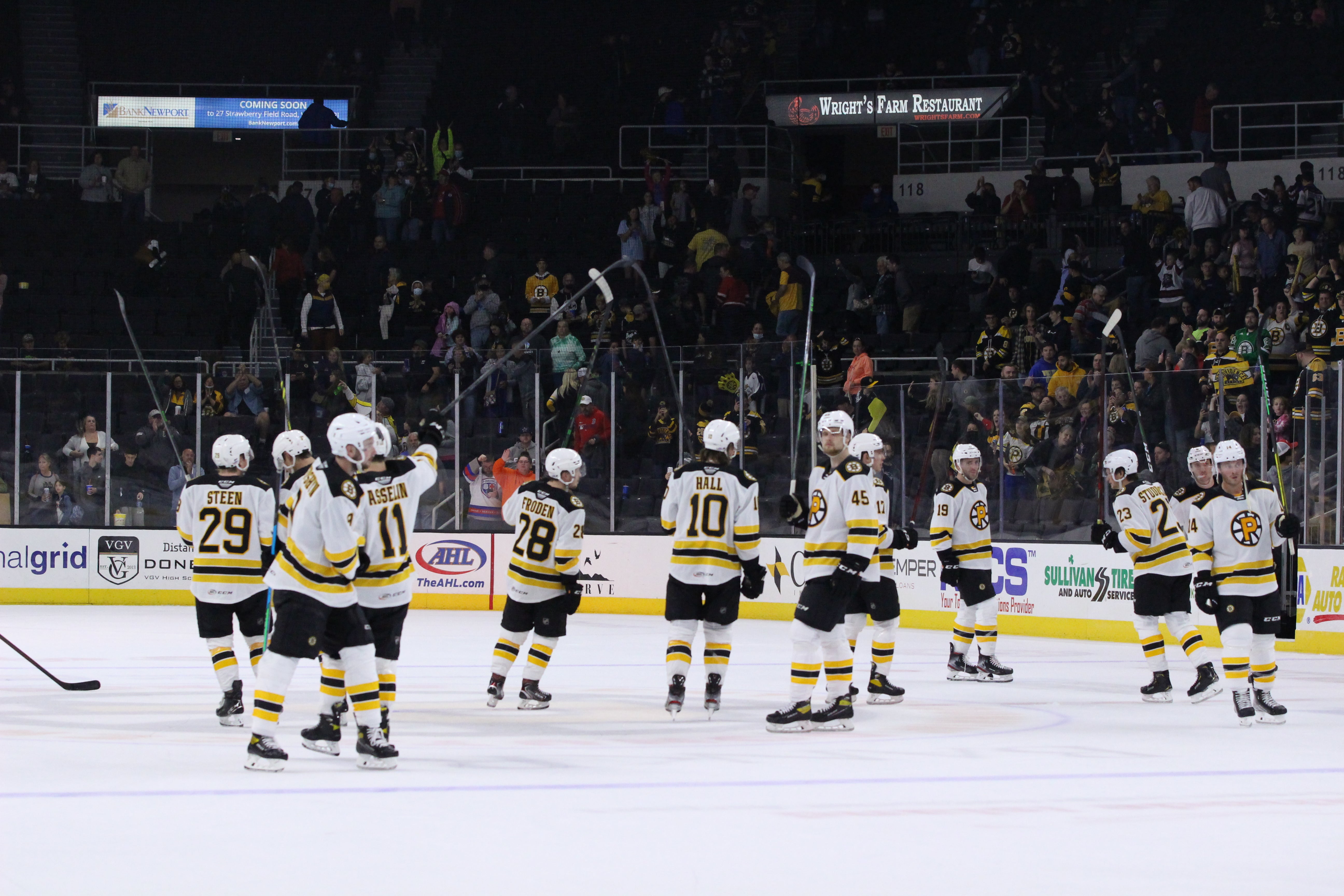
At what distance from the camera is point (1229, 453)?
30.1ft

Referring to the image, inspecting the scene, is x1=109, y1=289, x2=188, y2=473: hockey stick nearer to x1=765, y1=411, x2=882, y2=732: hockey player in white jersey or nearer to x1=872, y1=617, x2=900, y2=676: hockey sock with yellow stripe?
x1=872, y1=617, x2=900, y2=676: hockey sock with yellow stripe

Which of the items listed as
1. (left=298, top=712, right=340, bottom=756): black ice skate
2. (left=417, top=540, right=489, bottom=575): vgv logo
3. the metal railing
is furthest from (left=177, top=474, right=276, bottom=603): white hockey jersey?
the metal railing

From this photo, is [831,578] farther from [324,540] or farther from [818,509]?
[324,540]

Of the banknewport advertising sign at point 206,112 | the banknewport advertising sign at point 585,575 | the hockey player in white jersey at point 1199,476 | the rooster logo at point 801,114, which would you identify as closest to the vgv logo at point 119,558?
the banknewport advertising sign at point 585,575

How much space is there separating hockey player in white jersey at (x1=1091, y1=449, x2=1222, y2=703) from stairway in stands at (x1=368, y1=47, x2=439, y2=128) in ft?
57.8

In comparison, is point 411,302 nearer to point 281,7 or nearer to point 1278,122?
point 281,7

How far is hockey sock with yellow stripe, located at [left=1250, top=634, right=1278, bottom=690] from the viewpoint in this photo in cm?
902

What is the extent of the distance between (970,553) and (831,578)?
298 cm

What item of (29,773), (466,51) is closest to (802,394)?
(29,773)

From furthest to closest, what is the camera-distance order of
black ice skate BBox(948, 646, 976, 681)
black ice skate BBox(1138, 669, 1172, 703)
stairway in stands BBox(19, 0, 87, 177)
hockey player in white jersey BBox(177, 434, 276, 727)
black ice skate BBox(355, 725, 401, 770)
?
stairway in stands BBox(19, 0, 87, 177) < black ice skate BBox(948, 646, 976, 681) < black ice skate BBox(1138, 669, 1172, 703) < hockey player in white jersey BBox(177, 434, 276, 727) < black ice skate BBox(355, 725, 401, 770)

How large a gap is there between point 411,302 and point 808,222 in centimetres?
559

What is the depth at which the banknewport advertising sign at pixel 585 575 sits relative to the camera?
14852 millimetres

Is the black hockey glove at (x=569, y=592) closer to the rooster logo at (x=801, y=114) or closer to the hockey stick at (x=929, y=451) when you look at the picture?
the hockey stick at (x=929, y=451)

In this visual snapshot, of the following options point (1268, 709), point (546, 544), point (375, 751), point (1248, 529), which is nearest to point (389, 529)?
point (375, 751)
